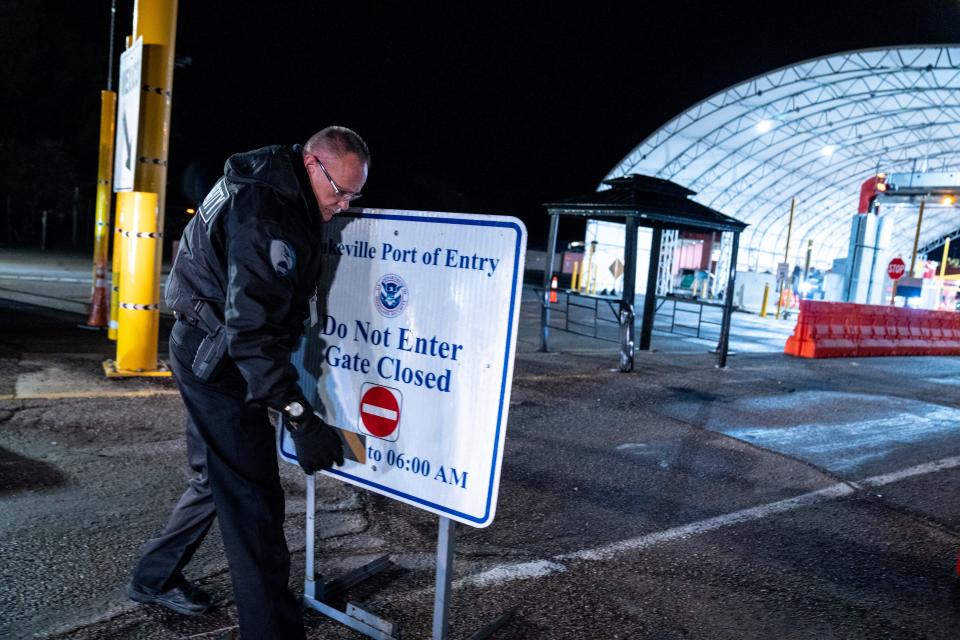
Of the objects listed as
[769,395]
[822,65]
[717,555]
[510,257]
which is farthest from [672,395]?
[822,65]

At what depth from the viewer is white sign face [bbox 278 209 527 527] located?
248 cm

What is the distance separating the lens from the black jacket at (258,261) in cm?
225

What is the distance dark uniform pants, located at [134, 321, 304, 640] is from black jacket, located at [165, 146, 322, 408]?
0.67 feet

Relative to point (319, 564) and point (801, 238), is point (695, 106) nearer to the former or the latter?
point (801, 238)

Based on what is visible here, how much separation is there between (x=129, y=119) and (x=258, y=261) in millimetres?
5676

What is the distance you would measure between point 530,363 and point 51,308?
8.34 metres

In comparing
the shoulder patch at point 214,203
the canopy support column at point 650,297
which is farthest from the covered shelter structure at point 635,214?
the shoulder patch at point 214,203

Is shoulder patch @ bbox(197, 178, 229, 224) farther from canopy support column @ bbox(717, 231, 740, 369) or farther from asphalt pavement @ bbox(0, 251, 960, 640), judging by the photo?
canopy support column @ bbox(717, 231, 740, 369)

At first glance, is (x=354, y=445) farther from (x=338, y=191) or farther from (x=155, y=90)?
(x=155, y=90)

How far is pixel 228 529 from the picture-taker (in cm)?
246

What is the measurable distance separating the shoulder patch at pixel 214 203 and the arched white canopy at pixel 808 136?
26.5 metres

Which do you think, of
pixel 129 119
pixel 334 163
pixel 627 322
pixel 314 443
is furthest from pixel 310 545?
pixel 627 322

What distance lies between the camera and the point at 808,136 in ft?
124

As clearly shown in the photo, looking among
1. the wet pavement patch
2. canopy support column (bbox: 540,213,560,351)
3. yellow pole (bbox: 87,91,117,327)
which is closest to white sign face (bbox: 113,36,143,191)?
the wet pavement patch
